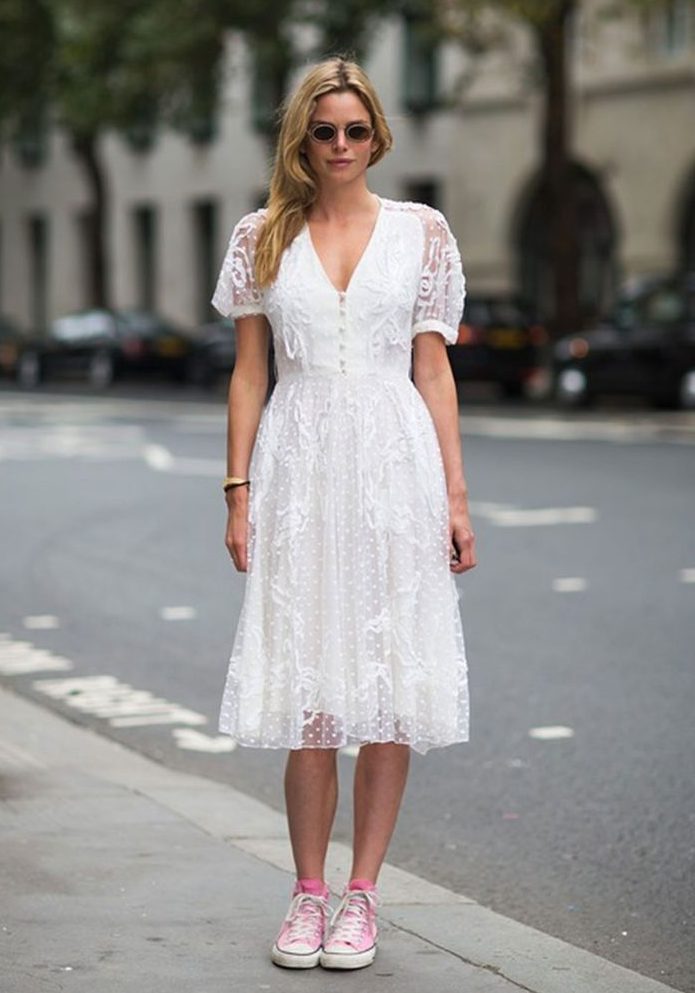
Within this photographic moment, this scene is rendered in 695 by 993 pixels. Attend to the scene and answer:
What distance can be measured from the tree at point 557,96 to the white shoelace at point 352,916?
25.5m

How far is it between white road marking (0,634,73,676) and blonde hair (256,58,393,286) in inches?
178

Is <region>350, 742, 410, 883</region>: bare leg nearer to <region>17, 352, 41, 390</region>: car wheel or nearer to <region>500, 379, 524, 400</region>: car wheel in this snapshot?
<region>500, 379, 524, 400</region>: car wheel

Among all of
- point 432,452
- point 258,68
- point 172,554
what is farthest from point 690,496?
point 258,68

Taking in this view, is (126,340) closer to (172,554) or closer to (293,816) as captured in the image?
(172,554)

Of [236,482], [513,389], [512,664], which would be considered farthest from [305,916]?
[513,389]

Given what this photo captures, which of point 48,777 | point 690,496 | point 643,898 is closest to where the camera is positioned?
point 643,898

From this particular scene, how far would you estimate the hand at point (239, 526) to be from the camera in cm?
498

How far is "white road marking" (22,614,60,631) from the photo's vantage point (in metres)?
10.5

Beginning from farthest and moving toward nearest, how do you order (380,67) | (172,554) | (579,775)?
(380,67) → (172,554) → (579,775)

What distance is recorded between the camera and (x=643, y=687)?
873cm

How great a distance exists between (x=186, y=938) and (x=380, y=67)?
39371mm

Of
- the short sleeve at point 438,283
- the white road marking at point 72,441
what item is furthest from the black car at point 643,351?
the short sleeve at point 438,283

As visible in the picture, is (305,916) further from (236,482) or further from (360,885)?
(236,482)

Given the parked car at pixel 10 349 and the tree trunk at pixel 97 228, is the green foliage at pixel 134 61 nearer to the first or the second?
the tree trunk at pixel 97 228
